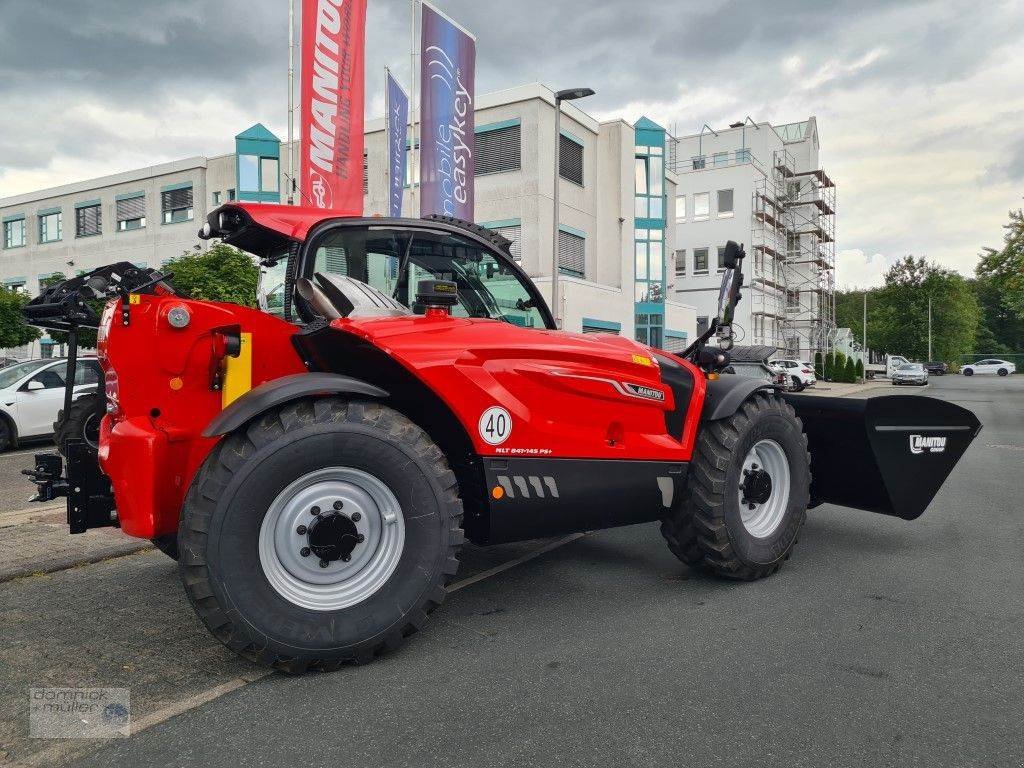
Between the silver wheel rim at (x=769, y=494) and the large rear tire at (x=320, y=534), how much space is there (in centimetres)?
208

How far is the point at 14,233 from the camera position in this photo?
1666 inches

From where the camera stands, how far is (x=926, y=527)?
6.17 m

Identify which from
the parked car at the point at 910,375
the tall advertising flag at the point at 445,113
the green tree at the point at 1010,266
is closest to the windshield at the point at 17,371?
the tall advertising flag at the point at 445,113

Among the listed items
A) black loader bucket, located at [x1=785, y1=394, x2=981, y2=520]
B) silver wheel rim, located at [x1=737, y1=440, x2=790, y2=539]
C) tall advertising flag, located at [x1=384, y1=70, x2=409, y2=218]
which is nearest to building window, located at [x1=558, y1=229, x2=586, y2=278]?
tall advertising flag, located at [x1=384, y1=70, x2=409, y2=218]

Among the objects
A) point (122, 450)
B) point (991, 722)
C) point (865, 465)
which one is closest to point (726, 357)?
point (865, 465)

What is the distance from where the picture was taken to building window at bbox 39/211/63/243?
131 ft

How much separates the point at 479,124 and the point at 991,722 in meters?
27.7

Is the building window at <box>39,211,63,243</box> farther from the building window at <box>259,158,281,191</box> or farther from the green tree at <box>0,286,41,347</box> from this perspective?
the building window at <box>259,158,281,191</box>

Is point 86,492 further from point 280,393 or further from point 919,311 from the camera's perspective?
point 919,311

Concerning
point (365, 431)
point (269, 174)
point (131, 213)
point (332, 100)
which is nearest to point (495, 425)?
point (365, 431)

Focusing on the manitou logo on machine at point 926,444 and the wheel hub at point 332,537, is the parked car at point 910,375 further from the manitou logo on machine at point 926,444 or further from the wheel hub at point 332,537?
the wheel hub at point 332,537

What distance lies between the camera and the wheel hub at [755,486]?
455cm

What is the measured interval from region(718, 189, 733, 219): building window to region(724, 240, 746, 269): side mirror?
4534 cm

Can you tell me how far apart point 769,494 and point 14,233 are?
4812 centimetres
